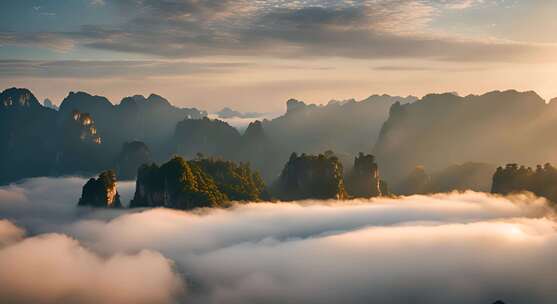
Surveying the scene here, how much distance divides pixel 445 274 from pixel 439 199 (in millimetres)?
50446

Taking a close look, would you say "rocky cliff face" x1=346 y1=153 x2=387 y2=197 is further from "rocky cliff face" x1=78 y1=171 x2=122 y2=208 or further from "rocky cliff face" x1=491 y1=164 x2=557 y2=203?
"rocky cliff face" x1=78 y1=171 x2=122 y2=208

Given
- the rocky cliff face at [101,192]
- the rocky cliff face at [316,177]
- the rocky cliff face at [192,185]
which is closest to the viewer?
the rocky cliff face at [192,185]

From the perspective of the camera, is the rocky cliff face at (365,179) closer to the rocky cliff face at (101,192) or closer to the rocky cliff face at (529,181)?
the rocky cliff face at (529,181)

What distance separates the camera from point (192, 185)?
122438 mm

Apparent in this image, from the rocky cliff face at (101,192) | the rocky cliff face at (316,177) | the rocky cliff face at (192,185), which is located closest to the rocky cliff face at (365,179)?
the rocky cliff face at (316,177)

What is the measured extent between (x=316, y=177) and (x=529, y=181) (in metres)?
55.9

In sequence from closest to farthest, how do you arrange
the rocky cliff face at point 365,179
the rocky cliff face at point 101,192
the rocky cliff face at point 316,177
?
1. the rocky cliff face at point 101,192
2. the rocky cliff face at point 316,177
3. the rocky cliff face at point 365,179

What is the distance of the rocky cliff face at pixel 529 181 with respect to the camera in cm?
12669

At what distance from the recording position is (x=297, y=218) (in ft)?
425

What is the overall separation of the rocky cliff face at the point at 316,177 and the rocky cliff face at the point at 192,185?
38.8 feet

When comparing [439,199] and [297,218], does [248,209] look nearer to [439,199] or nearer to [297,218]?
[297,218]

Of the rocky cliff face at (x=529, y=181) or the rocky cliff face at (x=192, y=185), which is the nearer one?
the rocky cliff face at (x=192, y=185)

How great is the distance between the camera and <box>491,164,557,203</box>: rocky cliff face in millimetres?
126688

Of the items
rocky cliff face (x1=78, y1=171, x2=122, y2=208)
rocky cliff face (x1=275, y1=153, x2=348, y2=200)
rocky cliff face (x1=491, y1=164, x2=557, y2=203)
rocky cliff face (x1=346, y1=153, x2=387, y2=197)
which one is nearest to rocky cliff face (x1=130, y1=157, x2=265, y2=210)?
rocky cliff face (x1=78, y1=171, x2=122, y2=208)
